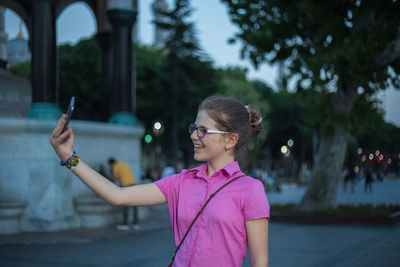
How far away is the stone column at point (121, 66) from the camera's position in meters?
15.0

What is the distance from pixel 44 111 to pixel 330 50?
6651 mm

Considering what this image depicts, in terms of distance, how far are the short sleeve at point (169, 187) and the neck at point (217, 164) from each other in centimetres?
21

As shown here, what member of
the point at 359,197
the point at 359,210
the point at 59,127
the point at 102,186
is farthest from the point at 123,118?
the point at 359,197

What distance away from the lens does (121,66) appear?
15.0 m

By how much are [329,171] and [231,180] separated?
39.1 feet

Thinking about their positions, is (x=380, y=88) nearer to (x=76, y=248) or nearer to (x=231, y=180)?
(x=76, y=248)

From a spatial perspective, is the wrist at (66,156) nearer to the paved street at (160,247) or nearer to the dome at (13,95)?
the paved street at (160,247)

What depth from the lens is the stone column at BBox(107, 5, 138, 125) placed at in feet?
49.2

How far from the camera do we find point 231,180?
2.80 metres

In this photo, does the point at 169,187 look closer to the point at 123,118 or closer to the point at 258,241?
the point at 258,241

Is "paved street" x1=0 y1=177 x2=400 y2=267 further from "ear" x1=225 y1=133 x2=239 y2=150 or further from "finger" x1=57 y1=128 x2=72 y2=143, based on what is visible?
"finger" x1=57 y1=128 x2=72 y2=143

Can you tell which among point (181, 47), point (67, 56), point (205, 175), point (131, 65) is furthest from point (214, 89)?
point (205, 175)

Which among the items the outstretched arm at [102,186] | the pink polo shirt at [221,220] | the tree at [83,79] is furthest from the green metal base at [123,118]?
the tree at [83,79]

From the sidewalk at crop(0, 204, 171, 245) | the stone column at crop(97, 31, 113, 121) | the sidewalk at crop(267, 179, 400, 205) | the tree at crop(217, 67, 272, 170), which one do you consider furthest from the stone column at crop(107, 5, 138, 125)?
the tree at crop(217, 67, 272, 170)
